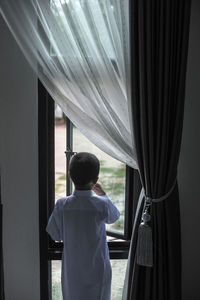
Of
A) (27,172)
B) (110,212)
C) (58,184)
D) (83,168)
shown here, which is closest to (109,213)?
(110,212)

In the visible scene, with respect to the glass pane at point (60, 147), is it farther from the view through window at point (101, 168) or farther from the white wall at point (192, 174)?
the white wall at point (192, 174)

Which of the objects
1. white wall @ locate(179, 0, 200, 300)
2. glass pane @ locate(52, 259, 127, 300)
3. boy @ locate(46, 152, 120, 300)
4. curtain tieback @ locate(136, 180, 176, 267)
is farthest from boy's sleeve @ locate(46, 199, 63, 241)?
white wall @ locate(179, 0, 200, 300)

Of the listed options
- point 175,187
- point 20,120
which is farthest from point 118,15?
point 175,187

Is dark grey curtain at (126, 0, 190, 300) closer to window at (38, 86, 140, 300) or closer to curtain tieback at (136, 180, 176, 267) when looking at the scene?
curtain tieback at (136, 180, 176, 267)

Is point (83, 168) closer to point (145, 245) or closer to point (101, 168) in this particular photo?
point (101, 168)

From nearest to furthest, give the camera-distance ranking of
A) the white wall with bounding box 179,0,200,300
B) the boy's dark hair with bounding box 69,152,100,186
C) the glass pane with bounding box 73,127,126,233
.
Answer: the boy's dark hair with bounding box 69,152,100,186, the white wall with bounding box 179,0,200,300, the glass pane with bounding box 73,127,126,233

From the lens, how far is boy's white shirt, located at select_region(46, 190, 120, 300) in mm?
1723

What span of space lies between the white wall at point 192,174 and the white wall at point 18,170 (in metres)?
0.76

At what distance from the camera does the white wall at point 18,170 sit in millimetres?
1812

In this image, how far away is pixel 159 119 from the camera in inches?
62.6

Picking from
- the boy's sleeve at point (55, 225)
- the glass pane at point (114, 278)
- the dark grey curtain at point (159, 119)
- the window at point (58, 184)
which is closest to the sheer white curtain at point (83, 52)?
the dark grey curtain at point (159, 119)

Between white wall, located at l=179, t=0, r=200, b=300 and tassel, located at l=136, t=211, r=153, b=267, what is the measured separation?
1.13 ft

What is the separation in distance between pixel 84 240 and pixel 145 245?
29 centimetres

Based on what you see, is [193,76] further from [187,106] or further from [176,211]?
[176,211]
